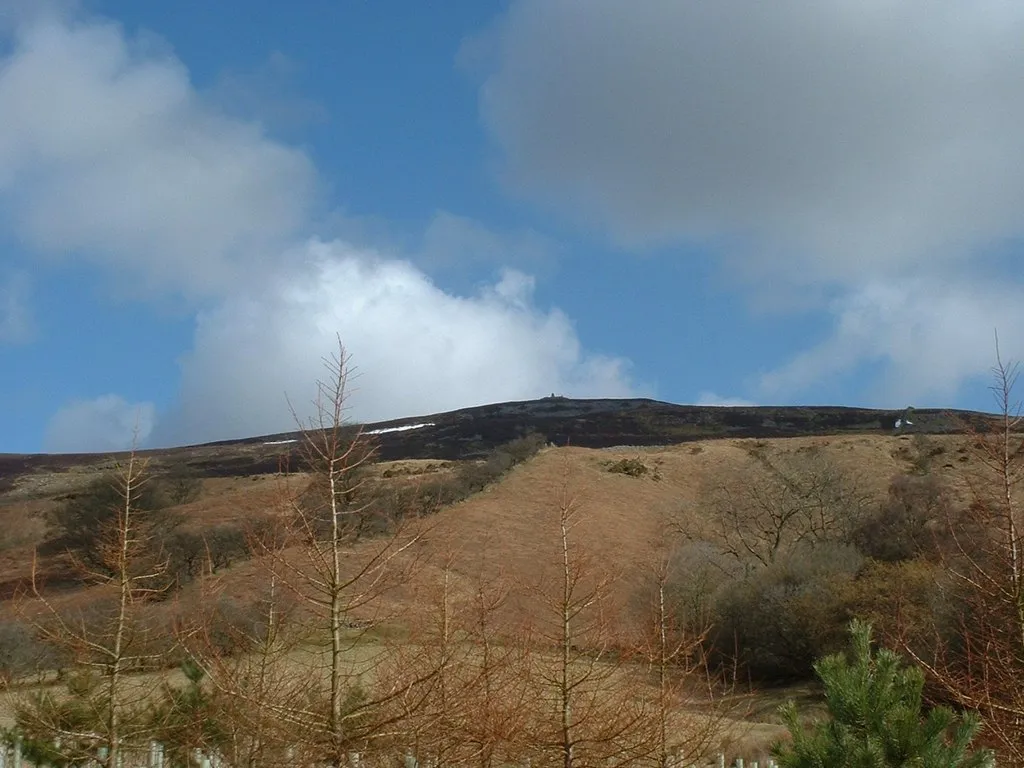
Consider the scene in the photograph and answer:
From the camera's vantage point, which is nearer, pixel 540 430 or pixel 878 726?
pixel 878 726

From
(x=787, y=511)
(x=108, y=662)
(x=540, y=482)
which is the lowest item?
(x=108, y=662)

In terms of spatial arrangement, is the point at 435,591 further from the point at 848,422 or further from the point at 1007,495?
the point at 848,422

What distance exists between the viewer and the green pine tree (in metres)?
6.00

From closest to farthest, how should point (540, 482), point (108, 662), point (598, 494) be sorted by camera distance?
point (108, 662)
point (598, 494)
point (540, 482)

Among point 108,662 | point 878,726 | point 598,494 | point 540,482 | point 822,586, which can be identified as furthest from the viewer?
point 540,482

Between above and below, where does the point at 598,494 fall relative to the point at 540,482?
below

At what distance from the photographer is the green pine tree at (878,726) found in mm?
6004

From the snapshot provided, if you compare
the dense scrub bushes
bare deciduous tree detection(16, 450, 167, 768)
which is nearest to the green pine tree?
bare deciduous tree detection(16, 450, 167, 768)

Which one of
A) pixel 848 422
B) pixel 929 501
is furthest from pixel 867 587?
pixel 848 422

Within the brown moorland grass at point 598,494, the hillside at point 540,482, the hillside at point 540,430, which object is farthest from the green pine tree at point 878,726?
the hillside at point 540,430

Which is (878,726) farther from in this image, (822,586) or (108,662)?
(822,586)

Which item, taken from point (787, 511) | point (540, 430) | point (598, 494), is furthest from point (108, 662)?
point (540, 430)

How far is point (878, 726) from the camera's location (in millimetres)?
6262

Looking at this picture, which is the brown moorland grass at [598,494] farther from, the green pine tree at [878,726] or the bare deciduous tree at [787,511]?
the green pine tree at [878,726]
